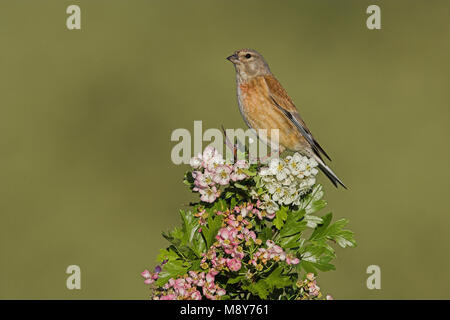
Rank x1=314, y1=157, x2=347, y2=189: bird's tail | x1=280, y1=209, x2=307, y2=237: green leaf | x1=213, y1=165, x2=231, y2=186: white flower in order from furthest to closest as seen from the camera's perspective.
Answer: x1=314, y1=157, x2=347, y2=189: bird's tail < x1=280, y1=209, x2=307, y2=237: green leaf < x1=213, y1=165, x2=231, y2=186: white flower

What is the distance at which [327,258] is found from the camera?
3174 mm

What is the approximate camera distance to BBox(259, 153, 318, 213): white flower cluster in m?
3.11

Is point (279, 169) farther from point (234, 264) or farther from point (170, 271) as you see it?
point (170, 271)

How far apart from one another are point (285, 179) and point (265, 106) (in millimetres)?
2273

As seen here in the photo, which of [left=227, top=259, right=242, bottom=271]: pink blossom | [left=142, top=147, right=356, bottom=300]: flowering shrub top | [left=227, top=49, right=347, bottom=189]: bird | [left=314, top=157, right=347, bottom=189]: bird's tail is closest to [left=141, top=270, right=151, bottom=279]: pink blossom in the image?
[left=142, top=147, right=356, bottom=300]: flowering shrub top

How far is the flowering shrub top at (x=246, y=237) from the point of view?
9.78ft

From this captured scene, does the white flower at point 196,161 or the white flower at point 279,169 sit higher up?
the white flower at point 196,161

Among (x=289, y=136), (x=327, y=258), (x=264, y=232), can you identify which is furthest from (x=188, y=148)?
(x=289, y=136)

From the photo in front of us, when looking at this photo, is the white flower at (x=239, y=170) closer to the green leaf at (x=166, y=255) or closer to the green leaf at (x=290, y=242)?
the green leaf at (x=290, y=242)

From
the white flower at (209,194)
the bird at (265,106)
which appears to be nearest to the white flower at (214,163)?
the white flower at (209,194)

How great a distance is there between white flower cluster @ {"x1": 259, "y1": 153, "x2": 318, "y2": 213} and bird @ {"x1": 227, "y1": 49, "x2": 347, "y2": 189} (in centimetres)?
212

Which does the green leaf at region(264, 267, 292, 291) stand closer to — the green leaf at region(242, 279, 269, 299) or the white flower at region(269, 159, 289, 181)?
the green leaf at region(242, 279, 269, 299)

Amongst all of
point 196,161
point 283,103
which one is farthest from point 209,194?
point 283,103
